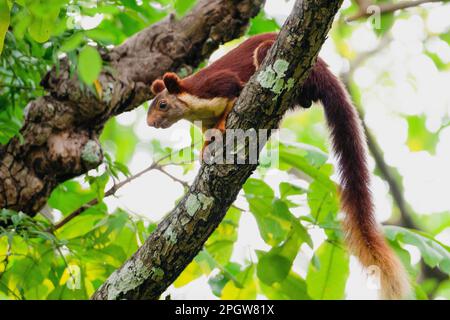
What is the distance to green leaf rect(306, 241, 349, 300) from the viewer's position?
12.1 feet

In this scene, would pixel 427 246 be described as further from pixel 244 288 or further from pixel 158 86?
pixel 158 86

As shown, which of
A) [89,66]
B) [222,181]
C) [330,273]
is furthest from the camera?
[330,273]

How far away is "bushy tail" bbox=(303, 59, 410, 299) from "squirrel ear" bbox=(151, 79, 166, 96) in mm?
708

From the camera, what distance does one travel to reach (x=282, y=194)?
3.62 m

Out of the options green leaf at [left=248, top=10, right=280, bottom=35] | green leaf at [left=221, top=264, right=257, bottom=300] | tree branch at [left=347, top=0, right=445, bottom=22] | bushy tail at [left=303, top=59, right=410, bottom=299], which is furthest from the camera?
green leaf at [left=248, top=10, right=280, bottom=35]

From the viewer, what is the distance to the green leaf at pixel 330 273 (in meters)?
3.69

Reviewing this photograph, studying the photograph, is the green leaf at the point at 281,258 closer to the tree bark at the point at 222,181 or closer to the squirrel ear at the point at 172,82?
the tree bark at the point at 222,181

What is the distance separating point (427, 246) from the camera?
3338 millimetres

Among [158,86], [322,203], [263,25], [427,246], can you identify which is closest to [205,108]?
[158,86]

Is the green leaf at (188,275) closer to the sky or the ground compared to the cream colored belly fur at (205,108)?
closer to the ground

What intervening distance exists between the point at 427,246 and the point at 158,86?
4.79 feet

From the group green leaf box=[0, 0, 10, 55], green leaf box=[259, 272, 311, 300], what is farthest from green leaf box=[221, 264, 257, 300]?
green leaf box=[0, 0, 10, 55]

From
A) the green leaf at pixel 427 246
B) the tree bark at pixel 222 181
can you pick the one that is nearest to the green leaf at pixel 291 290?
the green leaf at pixel 427 246

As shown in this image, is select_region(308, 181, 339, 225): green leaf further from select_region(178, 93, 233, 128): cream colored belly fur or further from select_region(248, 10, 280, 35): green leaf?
select_region(248, 10, 280, 35): green leaf
